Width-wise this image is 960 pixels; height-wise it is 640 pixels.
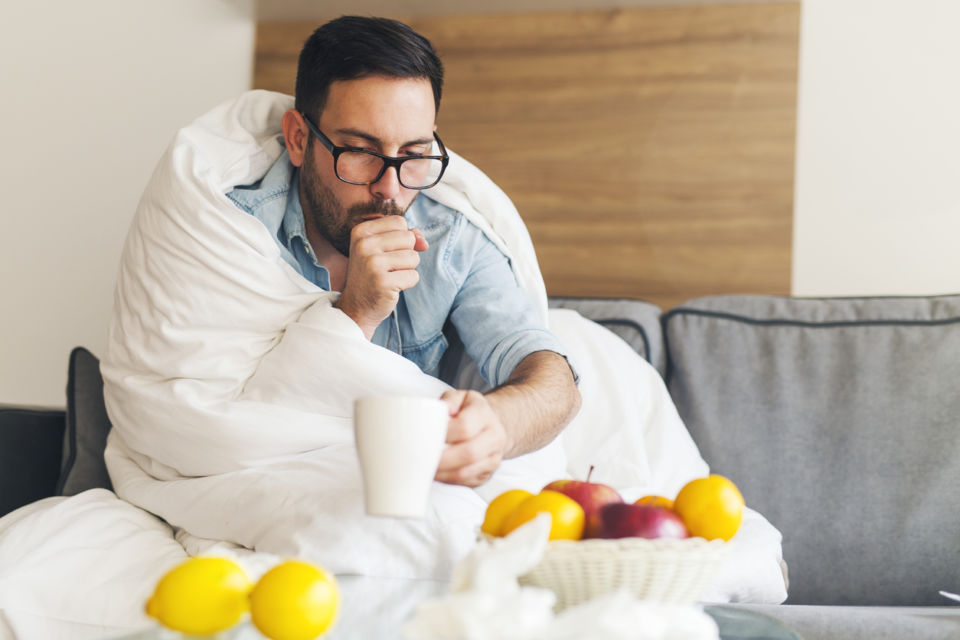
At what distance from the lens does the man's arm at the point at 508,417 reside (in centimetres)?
85

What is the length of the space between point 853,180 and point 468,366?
1055mm

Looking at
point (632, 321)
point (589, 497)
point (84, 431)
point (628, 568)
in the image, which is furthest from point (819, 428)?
point (84, 431)

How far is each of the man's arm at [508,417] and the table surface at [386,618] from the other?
0.43 ft

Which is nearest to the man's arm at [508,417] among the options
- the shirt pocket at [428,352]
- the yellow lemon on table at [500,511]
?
the yellow lemon on table at [500,511]

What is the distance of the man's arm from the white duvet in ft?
0.26

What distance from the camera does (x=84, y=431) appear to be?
4.72 ft

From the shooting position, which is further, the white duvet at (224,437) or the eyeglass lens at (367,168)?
the eyeglass lens at (367,168)

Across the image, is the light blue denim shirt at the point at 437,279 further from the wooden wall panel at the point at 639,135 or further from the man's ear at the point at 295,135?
the wooden wall panel at the point at 639,135

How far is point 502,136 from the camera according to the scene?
6.93 ft

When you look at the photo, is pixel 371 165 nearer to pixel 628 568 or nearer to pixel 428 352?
pixel 428 352

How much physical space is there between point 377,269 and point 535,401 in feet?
0.88

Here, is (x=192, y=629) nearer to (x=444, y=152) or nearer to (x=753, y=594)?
(x=753, y=594)

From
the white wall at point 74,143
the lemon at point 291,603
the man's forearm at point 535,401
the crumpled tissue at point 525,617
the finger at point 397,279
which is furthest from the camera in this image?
the white wall at point 74,143

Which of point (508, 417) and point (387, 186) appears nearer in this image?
point (508, 417)
